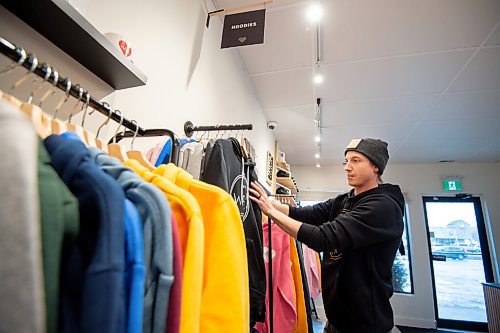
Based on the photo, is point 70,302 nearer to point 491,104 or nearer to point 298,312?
point 298,312

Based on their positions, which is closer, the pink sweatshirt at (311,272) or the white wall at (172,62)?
the white wall at (172,62)

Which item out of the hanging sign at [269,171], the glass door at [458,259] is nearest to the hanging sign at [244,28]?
the hanging sign at [269,171]

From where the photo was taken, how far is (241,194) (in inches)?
39.1

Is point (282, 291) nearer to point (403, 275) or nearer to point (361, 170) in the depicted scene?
point (361, 170)

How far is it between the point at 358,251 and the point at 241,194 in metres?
0.78

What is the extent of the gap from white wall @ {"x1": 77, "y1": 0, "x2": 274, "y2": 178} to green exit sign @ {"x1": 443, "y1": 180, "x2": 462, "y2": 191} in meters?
5.04

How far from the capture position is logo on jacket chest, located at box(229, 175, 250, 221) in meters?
0.94

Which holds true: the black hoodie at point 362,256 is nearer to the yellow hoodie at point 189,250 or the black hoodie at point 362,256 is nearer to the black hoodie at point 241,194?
the black hoodie at point 241,194

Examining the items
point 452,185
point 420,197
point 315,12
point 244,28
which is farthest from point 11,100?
point 452,185

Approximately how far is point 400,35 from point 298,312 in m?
2.19

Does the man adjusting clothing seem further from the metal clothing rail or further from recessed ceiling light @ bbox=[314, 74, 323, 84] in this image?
recessed ceiling light @ bbox=[314, 74, 323, 84]

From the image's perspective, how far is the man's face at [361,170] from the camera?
1.55m

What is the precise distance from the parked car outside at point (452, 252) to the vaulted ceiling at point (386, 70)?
2.08 metres

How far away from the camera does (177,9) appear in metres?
1.34
